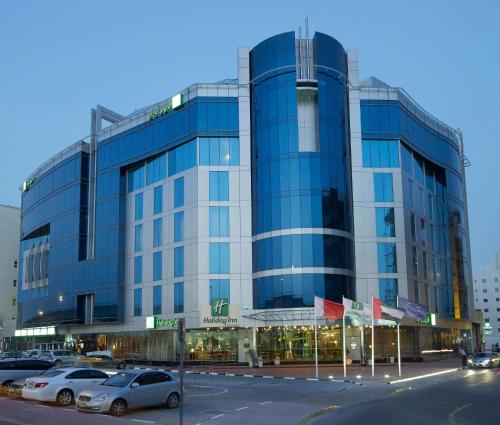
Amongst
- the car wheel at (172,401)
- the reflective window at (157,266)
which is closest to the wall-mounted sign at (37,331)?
the reflective window at (157,266)

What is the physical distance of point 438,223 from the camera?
75.8 metres

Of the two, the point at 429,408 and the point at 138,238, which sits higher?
the point at 138,238

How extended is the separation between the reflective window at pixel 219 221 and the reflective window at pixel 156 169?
8.65 m

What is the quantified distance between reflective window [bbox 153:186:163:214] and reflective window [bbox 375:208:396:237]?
22772 millimetres

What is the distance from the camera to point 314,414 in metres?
22.0

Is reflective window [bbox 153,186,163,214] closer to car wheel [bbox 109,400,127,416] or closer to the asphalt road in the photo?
the asphalt road

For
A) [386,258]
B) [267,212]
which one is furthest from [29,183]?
[386,258]

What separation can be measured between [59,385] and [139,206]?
4758 centimetres

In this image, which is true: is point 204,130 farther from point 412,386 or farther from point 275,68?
point 412,386

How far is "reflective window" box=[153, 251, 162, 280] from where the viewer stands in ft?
220

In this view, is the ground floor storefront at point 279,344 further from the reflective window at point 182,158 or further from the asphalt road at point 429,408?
the asphalt road at point 429,408

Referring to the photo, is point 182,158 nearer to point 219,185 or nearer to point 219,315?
point 219,185

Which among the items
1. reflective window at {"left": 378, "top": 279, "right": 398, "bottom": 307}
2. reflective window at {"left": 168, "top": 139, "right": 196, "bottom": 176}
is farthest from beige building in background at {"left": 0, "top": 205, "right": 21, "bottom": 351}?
reflective window at {"left": 378, "top": 279, "right": 398, "bottom": 307}

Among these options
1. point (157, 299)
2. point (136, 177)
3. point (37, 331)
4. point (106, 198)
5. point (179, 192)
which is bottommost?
point (37, 331)
